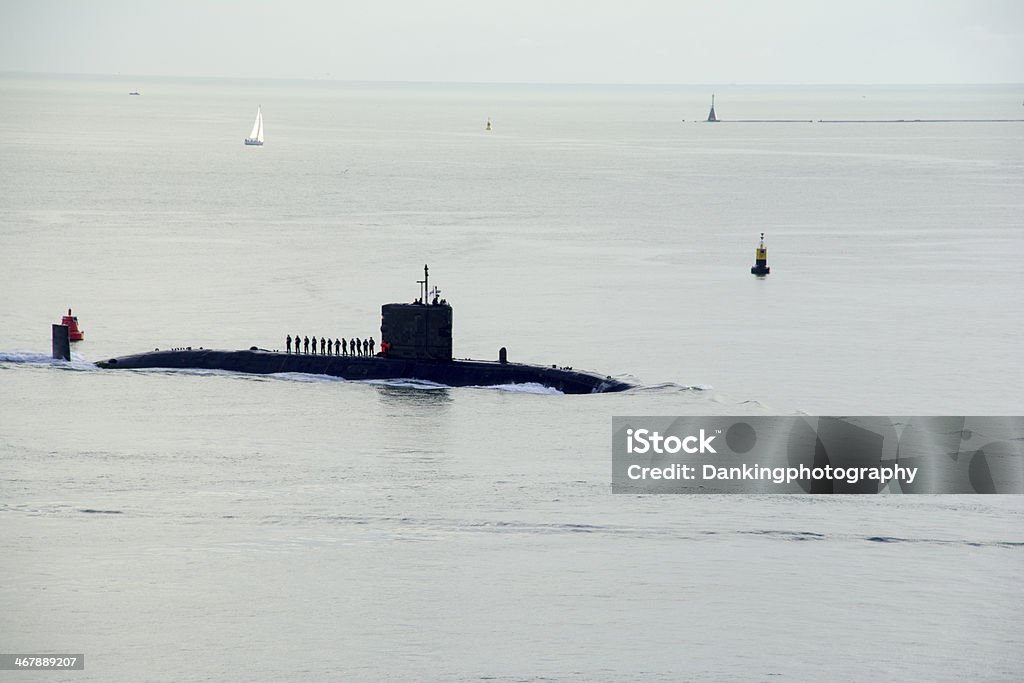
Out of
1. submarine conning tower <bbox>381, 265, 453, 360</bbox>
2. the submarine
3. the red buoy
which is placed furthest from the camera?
the red buoy

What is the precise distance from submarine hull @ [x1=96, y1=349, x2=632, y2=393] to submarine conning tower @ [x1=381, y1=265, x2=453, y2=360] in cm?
21

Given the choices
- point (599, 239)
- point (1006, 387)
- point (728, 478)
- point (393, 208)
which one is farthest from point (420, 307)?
point (393, 208)

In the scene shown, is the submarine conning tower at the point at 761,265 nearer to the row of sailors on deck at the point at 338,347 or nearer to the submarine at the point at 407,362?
the row of sailors on deck at the point at 338,347

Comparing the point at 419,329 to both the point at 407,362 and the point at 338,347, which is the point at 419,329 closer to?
the point at 407,362

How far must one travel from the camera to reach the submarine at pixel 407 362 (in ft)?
131

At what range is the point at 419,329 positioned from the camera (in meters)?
41.0

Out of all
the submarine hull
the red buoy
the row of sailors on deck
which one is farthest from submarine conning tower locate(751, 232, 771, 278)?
the red buoy

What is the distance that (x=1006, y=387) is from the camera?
40312 millimetres

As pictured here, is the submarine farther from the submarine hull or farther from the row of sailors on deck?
the row of sailors on deck

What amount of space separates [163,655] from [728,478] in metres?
12.9

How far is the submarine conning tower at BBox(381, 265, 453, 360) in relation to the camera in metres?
40.7

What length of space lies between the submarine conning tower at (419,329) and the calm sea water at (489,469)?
177 centimetres

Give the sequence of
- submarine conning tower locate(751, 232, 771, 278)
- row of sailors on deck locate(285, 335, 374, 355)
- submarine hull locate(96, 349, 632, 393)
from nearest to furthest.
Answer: submarine hull locate(96, 349, 632, 393), row of sailors on deck locate(285, 335, 374, 355), submarine conning tower locate(751, 232, 771, 278)

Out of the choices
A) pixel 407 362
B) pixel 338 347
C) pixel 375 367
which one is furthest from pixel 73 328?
pixel 407 362
